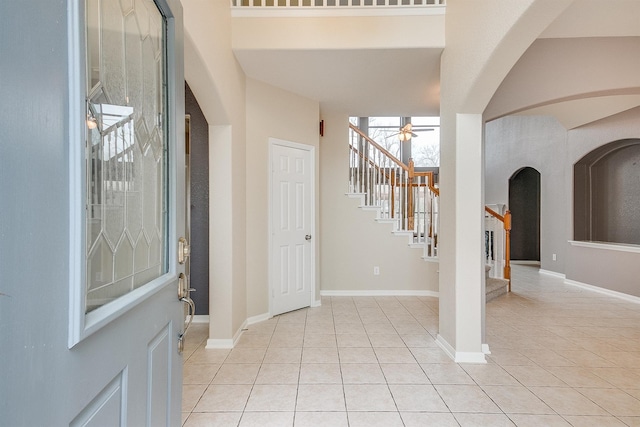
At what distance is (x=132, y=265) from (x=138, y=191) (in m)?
A: 0.24

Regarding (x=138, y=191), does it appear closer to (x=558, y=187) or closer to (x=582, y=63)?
(x=582, y=63)

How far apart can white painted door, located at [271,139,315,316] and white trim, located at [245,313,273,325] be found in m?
0.09

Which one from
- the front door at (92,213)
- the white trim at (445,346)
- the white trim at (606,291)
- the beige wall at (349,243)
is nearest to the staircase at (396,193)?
the beige wall at (349,243)

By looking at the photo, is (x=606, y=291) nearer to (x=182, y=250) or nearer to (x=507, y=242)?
(x=507, y=242)

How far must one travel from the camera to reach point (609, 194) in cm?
586

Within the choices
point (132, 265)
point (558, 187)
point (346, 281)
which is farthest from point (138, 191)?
point (558, 187)

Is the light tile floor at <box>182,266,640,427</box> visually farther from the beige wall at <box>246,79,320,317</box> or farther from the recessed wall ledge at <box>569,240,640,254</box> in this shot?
the recessed wall ledge at <box>569,240,640,254</box>

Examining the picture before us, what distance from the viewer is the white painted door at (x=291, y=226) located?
13.3 ft

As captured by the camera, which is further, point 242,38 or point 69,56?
point 242,38

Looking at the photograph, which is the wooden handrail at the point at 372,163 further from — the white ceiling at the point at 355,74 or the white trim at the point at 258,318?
the white trim at the point at 258,318

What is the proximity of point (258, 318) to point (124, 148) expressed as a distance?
10.4ft

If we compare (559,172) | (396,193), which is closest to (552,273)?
(559,172)

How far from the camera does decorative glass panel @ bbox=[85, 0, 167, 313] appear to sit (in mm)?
860

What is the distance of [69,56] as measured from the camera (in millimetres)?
657
